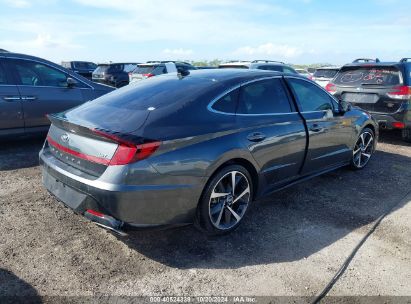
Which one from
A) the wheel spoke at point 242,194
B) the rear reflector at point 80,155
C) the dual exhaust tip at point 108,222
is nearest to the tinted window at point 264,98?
the wheel spoke at point 242,194

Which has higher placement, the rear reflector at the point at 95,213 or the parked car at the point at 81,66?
the rear reflector at the point at 95,213

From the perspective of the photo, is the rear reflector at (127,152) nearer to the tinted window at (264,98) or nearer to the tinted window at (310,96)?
the tinted window at (264,98)

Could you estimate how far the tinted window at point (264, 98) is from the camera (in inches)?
146

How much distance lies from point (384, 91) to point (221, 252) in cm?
556

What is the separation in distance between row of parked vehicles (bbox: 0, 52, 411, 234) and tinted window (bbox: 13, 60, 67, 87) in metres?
2.86

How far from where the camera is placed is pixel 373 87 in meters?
7.31

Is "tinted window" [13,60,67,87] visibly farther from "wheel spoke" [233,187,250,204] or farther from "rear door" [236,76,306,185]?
"wheel spoke" [233,187,250,204]

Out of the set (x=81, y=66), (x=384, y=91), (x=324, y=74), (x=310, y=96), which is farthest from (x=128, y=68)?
(x=310, y=96)

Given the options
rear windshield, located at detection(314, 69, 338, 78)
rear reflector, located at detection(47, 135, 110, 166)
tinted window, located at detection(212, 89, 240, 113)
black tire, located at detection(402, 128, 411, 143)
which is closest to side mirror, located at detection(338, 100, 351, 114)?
tinted window, located at detection(212, 89, 240, 113)

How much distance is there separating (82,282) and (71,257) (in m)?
0.39

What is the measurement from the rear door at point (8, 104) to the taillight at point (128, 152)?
12.6 feet

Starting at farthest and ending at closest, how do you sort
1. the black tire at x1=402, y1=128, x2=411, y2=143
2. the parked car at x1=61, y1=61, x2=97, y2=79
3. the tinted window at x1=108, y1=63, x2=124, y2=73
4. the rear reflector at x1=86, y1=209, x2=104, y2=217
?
the parked car at x1=61, y1=61, x2=97, y2=79
the tinted window at x1=108, y1=63, x2=124, y2=73
the black tire at x1=402, y1=128, x2=411, y2=143
the rear reflector at x1=86, y1=209, x2=104, y2=217

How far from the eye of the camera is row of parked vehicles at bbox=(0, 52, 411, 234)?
9.32 feet

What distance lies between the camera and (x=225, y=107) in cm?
351
